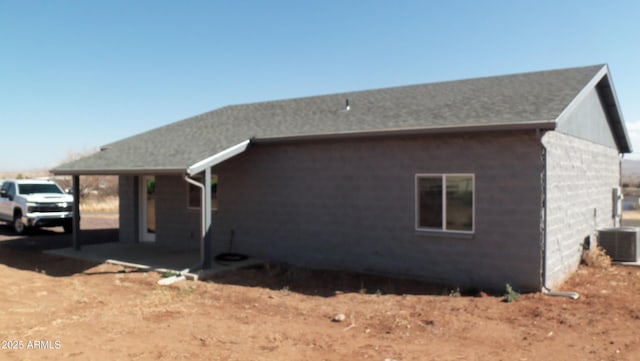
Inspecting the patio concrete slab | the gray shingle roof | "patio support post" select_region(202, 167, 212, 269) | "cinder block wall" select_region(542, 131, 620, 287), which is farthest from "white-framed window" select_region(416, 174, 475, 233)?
"patio support post" select_region(202, 167, 212, 269)

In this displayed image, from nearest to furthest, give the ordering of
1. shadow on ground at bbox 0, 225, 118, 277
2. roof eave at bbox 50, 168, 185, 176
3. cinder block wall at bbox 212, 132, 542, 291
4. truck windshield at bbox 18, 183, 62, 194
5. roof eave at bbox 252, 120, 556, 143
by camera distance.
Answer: roof eave at bbox 252, 120, 556, 143, cinder block wall at bbox 212, 132, 542, 291, roof eave at bbox 50, 168, 185, 176, shadow on ground at bbox 0, 225, 118, 277, truck windshield at bbox 18, 183, 62, 194

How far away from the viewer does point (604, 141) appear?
46.5ft

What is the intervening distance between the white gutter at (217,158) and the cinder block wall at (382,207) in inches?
28.2

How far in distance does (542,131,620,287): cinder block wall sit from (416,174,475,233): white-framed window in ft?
4.67

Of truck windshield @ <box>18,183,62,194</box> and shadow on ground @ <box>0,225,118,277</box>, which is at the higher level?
truck windshield @ <box>18,183,62,194</box>

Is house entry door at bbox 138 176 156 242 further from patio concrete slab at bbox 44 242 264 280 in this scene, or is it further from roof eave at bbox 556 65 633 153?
roof eave at bbox 556 65 633 153

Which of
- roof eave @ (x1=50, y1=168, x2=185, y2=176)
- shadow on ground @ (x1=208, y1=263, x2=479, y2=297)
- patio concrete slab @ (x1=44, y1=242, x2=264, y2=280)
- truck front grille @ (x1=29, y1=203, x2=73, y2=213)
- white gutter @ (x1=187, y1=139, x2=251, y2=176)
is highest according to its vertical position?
white gutter @ (x1=187, y1=139, x2=251, y2=176)

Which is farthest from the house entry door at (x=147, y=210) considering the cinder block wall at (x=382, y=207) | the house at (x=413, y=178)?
the cinder block wall at (x=382, y=207)

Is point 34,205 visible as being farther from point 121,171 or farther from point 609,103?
point 609,103

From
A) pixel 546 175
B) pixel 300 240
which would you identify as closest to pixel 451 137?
pixel 546 175

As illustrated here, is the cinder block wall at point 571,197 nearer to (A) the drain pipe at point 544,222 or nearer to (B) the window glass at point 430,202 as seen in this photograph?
(A) the drain pipe at point 544,222

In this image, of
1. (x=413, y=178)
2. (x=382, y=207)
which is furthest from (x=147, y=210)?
(x=413, y=178)

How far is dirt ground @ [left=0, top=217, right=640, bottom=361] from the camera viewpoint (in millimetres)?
6328

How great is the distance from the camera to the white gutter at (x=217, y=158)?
428 inches
